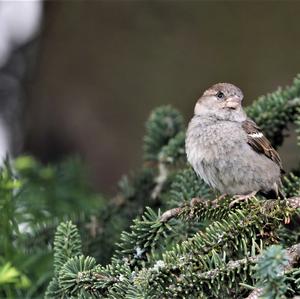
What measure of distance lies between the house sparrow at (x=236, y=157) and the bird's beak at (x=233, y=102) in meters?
0.11

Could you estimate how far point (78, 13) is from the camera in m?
4.46

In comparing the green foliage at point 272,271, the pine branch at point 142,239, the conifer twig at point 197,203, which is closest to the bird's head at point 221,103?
the conifer twig at point 197,203

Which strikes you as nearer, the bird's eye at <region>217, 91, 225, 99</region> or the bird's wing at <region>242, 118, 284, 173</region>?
the bird's wing at <region>242, 118, 284, 173</region>

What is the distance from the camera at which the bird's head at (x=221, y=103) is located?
3170mm

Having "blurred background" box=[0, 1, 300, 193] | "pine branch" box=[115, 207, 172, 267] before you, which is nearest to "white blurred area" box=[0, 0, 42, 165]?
"blurred background" box=[0, 1, 300, 193]

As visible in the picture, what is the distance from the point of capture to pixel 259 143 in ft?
9.50

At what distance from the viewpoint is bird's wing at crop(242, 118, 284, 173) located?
287cm

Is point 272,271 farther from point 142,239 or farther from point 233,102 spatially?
point 233,102

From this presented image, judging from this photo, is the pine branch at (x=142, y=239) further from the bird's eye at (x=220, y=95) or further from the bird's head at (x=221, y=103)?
the bird's eye at (x=220, y=95)

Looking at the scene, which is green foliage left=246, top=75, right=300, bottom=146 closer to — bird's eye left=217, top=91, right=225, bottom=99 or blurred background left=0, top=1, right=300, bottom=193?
bird's eye left=217, top=91, right=225, bottom=99

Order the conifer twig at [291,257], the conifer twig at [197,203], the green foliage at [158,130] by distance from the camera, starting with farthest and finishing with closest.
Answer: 1. the green foliage at [158,130]
2. the conifer twig at [197,203]
3. the conifer twig at [291,257]

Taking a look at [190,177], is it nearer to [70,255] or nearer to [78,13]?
[70,255]

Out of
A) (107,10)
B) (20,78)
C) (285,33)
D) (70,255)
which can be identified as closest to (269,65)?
(285,33)

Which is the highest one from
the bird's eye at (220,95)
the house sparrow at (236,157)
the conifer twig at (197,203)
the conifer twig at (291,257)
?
the bird's eye at (220,95)
